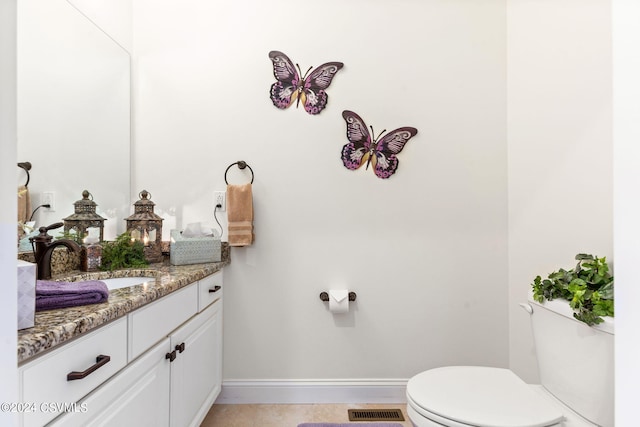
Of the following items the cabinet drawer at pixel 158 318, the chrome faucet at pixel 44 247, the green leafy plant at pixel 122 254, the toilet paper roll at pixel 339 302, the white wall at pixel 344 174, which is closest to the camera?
the cabinet drawer at pixel 158 318

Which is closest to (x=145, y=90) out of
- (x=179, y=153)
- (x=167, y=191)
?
(x=179, y=153)

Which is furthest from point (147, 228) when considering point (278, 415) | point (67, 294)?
point (278, 415)

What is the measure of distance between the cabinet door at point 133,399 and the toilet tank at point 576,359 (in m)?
1.38

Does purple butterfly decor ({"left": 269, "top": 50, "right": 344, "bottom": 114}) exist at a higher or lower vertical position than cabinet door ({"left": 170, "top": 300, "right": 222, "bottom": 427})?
higher

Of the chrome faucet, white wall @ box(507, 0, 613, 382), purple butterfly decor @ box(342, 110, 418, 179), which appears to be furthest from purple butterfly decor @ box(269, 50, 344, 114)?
the chrome faucet

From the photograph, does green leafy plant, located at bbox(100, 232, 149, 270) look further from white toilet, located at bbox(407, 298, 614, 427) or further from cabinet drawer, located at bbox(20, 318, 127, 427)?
white toilet, located at bbox(407, 298, 614, 427)

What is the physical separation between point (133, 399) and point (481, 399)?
110 centimetres

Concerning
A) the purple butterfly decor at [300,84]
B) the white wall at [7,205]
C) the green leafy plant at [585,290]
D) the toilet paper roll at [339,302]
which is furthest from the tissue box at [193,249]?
the green leafy plant at [585,290]

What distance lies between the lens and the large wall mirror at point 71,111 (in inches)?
53.4

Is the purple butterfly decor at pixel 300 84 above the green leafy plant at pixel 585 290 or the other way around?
above

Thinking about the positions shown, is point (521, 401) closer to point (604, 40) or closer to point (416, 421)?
point (416, 421)

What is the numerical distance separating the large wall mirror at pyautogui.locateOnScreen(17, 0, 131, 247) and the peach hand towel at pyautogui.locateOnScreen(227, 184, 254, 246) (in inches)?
23.7

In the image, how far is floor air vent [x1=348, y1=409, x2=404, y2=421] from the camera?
184 cm

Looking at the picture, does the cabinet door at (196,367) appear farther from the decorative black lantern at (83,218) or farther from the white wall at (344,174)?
the decorative black lantern at (83,218)
